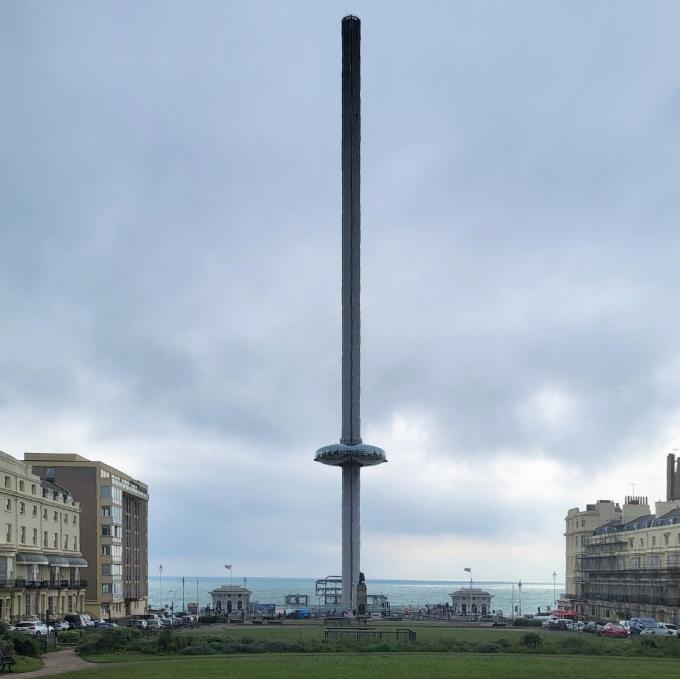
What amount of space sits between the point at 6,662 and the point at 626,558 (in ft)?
303

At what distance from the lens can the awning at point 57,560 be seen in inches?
3856

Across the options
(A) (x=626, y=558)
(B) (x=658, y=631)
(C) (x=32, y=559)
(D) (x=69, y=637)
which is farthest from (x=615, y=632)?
(C) (x=32, y=559)

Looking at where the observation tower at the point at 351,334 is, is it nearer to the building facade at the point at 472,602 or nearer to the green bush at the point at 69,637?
the building facade at the point at 472,602

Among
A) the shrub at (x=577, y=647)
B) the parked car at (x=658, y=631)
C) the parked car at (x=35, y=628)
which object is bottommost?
the parked car at (x=658, y=631)

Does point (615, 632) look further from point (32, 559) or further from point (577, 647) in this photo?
point (32, 559)

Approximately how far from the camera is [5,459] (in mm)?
88000

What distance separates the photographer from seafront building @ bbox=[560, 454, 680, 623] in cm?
10662

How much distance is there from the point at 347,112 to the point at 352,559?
51.6 m

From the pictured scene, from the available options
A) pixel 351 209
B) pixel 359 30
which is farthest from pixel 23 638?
pixel 359 30

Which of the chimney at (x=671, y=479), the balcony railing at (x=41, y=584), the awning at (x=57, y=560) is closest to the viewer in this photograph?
the balcony railing at (x=41, y=584)

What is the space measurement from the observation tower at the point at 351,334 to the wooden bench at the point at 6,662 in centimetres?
5769

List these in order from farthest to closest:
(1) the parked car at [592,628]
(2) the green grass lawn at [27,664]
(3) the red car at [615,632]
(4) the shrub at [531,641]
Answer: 1. (1) the parked car at [592,628]
2. (3) the red car at [615,632]
3. (4) the shrub at [531,641]
4. (2) the green grass lawn at [27,664]

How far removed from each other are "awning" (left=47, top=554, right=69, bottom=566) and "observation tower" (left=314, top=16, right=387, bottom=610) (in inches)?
1137

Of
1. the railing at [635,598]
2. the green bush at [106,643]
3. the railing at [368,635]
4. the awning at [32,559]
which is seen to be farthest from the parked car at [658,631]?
the awning at [32,559]
